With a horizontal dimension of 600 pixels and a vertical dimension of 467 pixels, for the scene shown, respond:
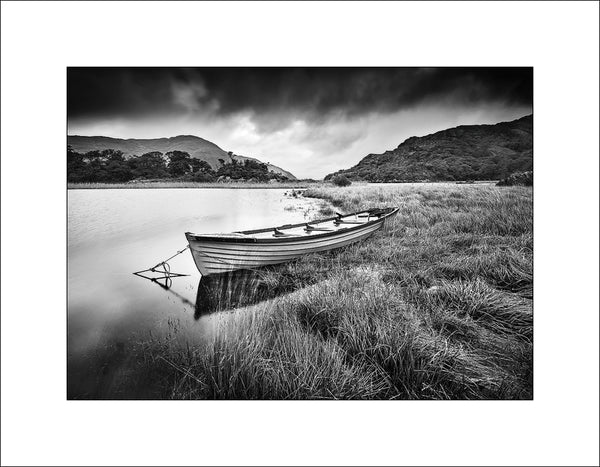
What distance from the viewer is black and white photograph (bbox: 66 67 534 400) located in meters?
1.83

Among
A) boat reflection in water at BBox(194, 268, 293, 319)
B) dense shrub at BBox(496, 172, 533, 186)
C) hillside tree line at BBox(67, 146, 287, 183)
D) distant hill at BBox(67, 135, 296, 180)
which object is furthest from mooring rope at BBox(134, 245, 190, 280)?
dense shrub at BBox(496, 172, 533, 186)

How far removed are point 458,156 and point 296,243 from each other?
2.28 meters

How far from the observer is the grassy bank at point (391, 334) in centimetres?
172

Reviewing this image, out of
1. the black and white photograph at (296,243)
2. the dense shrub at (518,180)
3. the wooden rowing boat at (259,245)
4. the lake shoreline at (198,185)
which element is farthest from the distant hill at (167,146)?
the dense shrub at (518,180)

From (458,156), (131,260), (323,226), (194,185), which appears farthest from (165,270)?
(458,156)

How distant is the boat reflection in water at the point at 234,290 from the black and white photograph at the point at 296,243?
26mm

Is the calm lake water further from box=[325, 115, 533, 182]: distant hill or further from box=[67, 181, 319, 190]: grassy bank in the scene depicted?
box=[325, 115, 533, 182]: distant hill

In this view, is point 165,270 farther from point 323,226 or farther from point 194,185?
point 323,226

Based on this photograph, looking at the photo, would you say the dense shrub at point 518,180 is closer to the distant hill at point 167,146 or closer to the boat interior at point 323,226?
the boat interior at point 323,226

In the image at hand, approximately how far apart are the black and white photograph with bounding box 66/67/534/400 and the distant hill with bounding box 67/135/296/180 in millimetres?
15

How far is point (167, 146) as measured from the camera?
2.72m
